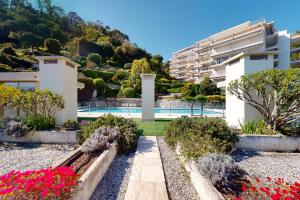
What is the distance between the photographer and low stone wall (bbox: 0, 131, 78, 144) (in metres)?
7.61

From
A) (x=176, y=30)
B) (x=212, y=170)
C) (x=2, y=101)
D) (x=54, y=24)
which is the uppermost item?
(x=54, y=24)

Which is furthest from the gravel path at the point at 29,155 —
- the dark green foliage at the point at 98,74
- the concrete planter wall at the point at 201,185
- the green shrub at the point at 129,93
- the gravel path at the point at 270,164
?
the dark green foliage at the point at 98,74

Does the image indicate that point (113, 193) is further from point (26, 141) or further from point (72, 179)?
point (26, 141)

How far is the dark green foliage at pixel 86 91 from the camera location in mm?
27253

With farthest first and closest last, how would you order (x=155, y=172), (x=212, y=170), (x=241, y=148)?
(x=241, y=148), (x=155, y=172), (x=212, y=170)

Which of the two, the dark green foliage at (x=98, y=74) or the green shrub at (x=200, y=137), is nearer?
the green shrub at (x=200, y=137)

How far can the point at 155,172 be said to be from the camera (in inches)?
185

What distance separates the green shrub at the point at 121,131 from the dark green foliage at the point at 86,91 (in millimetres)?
21497

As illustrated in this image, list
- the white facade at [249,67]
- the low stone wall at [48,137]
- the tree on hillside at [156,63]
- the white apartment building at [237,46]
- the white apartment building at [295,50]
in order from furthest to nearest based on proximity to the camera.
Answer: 1. the tree on hillside at [156,63]
2. the white apartment building at [237,46]
3. the white apartment building at [295,50]
4. the white facade at [249,67]
5. the low stone wall at [48,137]

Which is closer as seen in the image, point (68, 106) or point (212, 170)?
point (212, 170)

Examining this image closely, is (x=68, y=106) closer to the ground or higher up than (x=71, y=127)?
higher up

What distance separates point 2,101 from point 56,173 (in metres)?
7.02

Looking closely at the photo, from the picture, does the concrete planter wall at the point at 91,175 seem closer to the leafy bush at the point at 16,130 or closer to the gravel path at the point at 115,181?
the gravel path at the point at 115,181

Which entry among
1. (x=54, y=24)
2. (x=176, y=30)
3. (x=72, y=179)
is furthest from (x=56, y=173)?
(x=54, y=24)
